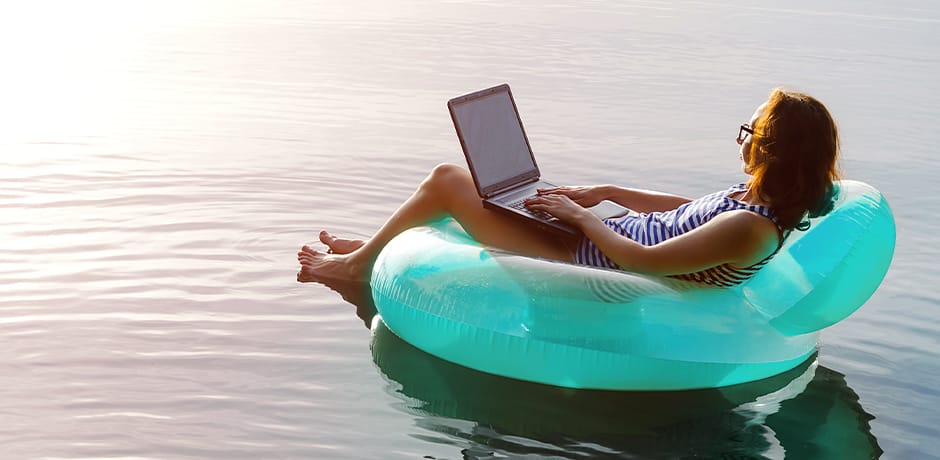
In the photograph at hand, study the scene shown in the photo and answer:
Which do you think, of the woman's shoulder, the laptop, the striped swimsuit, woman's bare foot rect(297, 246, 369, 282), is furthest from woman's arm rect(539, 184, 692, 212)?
woman's bare foot rect(297, 246, 369, 282)

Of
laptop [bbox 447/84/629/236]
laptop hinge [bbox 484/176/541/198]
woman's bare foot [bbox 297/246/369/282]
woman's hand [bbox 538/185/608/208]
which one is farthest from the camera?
woman's bare foot [bbox 297/246/369/282]

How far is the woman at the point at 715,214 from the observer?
11.7ft

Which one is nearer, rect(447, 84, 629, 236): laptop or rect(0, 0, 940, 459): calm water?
rect(0, 0, 940, 459): calm water

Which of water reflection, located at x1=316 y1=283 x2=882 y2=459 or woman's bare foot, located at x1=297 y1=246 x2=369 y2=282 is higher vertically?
woman's bare foot, located at x1=297 y1=246 x2=369 y2=282

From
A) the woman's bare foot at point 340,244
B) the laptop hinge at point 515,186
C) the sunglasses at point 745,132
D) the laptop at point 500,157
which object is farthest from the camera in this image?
the woman's bare foot at point 340,244

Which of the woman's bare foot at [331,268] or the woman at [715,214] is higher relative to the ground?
the woman at [715,214]

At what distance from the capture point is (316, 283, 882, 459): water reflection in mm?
3420

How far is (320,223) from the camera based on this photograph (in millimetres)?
5617

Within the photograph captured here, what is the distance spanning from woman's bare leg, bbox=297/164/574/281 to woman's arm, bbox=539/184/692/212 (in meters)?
0.28

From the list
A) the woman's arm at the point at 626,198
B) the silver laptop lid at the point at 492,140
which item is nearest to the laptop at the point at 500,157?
the silver laptop lid at the point at 492,140

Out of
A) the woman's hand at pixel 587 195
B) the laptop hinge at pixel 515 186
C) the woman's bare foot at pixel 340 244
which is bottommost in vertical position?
the woman's bare foot at pixel 340 244

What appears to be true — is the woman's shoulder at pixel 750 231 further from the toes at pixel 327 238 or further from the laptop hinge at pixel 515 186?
the toes at pixel 327 238

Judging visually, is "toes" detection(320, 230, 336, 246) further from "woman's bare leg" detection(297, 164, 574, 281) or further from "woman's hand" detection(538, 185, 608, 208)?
"woman's hand" detection(538, 185, 608, 208)

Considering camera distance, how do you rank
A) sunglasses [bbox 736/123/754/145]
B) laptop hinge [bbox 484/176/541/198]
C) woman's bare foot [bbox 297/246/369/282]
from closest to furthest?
sunglasses [bbox 736/123/754/145] < laptop hinge [bbox 484/176/541/198] < woman's bare foot [bbox 297/246/369/282]
